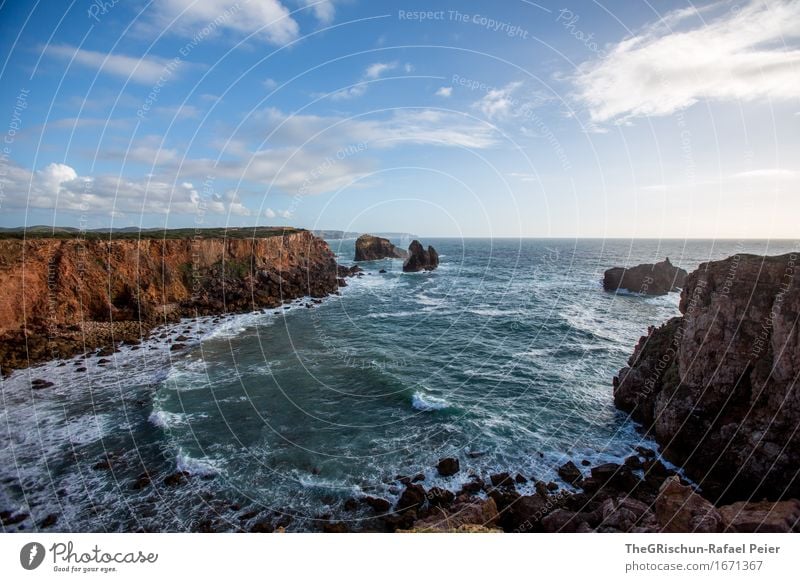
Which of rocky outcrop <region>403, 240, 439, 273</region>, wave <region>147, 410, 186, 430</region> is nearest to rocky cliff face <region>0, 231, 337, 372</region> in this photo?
wave <region>147, 410, 186, 430</region>

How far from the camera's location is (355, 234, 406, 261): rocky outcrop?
117 meters

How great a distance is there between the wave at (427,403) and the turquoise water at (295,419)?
0.14m

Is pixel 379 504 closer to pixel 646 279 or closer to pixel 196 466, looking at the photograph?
pixel 196 466

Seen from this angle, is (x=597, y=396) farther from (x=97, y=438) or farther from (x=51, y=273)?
(x=51, y=273)

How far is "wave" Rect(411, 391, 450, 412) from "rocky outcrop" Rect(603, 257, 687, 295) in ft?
190

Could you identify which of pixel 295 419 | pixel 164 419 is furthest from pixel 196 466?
pixel 164 419

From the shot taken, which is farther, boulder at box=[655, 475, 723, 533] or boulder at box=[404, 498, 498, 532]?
boulder at box=[404, 498, 498, 532]

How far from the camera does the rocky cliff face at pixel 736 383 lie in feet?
44.1

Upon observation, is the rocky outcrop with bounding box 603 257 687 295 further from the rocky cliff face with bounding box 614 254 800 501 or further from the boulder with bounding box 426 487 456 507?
the boulder with bounding box 426 487 456 507

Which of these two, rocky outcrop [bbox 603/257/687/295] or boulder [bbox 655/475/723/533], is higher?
rocky outcrop [bbox 603/257/687/295]

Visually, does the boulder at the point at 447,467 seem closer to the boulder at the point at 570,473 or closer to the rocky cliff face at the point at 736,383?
the boulder at the point at 570,473

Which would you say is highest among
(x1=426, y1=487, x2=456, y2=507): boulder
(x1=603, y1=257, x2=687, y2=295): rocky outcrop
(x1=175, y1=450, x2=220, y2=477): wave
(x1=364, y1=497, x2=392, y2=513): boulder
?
(x1=603, y1=257, x2=687, y2=295): rocky outcrop
